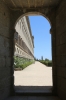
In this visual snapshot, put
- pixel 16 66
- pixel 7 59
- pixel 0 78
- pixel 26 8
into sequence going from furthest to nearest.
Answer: pixel 16 66, pixel 26 8, pixel 7 59, pixel 0 78

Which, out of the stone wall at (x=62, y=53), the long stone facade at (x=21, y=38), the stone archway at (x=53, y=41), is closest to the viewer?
the stone wall at (x=62, y=53)

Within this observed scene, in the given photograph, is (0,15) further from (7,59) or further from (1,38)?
(7,59)

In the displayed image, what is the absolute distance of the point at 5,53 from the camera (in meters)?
6.27

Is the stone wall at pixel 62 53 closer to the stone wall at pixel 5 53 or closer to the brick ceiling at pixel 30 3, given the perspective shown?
the brick ceiling at pixel 30 3

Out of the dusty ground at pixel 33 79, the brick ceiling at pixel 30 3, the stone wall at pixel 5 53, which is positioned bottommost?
the dusty ground at pixel 33 79

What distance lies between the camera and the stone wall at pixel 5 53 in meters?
5.90

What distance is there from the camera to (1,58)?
19.1ft

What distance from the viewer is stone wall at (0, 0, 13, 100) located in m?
5.90

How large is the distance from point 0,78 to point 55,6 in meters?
3.75

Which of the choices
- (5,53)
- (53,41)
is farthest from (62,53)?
→ (5,53)

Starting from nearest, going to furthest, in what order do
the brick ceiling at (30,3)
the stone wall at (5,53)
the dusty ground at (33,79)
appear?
the stone wall at (5,53)
the brick ceiling at (30,3)
the dusty ground at (33,79)

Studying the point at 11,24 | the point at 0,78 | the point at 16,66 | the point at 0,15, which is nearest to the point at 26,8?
the point at 11,24

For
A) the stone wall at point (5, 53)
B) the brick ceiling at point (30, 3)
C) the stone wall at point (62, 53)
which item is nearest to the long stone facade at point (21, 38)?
the stone wall at point (5, 53)

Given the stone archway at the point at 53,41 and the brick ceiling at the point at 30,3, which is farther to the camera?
the brick ceiling at the point at 30,3
